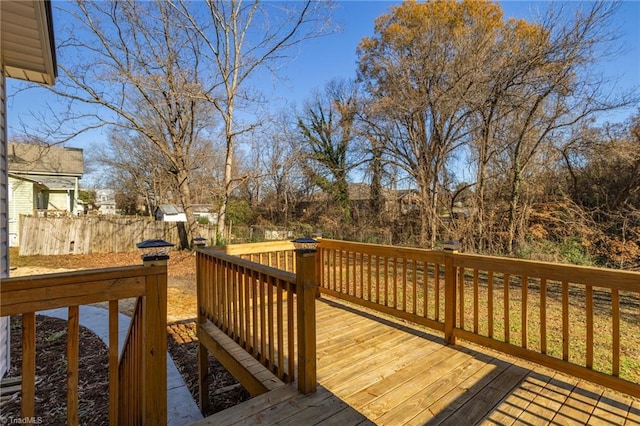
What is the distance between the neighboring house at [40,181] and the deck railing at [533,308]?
12233 millimetres

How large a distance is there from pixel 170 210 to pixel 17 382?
11450mm

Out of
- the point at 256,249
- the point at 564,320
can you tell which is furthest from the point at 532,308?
the point at 256,249

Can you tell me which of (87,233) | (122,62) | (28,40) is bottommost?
(87,233)

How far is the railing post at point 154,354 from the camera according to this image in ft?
4.88

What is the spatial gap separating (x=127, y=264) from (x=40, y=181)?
25.6 feet

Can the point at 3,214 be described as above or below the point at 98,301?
above

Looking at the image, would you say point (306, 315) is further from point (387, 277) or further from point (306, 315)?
point (387, 277)

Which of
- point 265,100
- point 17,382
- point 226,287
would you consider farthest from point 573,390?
point 265,100

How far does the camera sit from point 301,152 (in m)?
13.1

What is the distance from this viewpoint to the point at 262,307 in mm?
2205

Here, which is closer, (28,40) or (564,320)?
(564,320)

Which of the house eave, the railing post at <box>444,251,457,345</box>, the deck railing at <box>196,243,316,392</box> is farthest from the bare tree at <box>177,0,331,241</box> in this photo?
the railing post at <box>444,251,457,345</box>

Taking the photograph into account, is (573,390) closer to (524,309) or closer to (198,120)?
(524,309)

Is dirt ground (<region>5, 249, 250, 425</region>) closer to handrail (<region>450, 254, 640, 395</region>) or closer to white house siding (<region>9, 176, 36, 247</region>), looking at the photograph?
handrail (<region>450, 254, 640, 395</region>)
